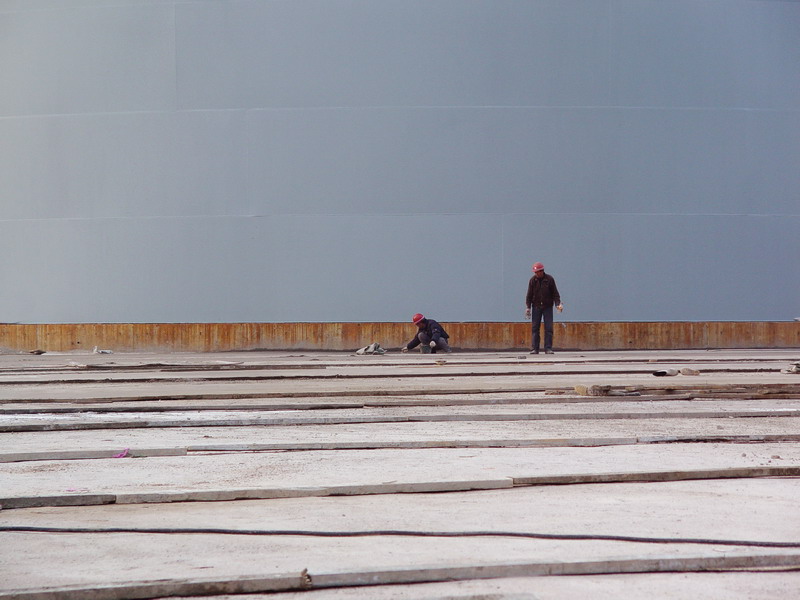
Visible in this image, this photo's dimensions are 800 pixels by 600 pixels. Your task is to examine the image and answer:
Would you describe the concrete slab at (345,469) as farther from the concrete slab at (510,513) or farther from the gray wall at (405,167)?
the gray wall at (405,167)

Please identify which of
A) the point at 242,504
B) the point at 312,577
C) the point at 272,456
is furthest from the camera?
the point at 272,456

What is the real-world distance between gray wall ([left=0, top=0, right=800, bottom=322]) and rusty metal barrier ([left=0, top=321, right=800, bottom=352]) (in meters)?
0.31

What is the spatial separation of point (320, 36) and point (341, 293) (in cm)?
561

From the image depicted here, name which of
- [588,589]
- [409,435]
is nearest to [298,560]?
[588,589]

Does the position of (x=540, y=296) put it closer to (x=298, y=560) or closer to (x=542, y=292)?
(x=542, y=292)

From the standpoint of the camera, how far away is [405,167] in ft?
75.5

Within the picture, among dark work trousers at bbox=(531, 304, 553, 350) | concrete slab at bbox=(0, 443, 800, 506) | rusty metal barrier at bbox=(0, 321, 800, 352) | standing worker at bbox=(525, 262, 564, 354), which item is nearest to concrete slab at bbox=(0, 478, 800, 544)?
concrete slab at bbox=(0, 443, 800, 506)

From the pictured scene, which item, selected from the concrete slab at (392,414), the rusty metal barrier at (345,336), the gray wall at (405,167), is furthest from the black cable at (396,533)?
the gray wall at (405,167)

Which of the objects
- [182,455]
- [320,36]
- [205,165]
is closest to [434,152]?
[320,36]

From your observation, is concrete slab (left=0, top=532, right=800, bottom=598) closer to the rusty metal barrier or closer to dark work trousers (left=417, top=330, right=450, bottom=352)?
dark work trousers (left=417, top=330, right=450, bottom=352)

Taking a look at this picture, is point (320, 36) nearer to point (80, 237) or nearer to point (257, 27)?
point (257, 27)

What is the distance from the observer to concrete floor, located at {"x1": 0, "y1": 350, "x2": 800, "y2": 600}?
372cm

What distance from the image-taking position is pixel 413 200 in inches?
908

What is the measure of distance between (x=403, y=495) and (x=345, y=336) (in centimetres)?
1792
